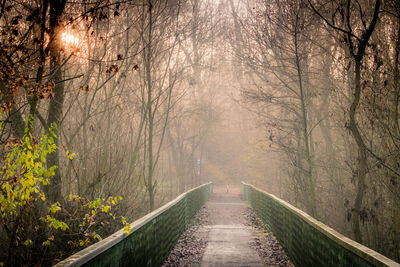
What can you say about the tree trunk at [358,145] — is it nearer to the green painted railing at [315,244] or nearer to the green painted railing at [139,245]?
the green painted railing at [315,244]

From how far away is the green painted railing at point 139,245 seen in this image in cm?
385

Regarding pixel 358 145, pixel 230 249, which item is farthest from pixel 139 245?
pixel 358 145

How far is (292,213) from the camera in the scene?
8203mm

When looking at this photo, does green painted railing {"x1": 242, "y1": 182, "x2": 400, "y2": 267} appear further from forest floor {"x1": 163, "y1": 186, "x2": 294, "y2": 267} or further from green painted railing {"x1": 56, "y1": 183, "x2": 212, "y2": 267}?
green painted railing {"x1": 56, "y1": 183, "x2": 212, "y2": 267}

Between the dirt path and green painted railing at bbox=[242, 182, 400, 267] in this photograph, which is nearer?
green painted railing at bbox=[242, 182, 400, 267]

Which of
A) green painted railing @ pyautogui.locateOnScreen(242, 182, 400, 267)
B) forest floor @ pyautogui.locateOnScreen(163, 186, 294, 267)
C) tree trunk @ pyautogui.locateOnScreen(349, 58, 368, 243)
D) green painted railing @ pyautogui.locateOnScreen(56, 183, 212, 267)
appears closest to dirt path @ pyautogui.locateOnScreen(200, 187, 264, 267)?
forest floor @ pyautogui.locateOnScreen(163, 186, 294, 267)

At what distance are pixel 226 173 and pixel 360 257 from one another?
177 feet

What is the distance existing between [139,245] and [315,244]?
8.81ft

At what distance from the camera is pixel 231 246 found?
9938mm

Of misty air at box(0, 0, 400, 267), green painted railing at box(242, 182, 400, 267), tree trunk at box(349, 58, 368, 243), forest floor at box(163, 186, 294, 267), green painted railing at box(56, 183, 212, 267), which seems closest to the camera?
green painted railing at box(56, 183, 212, 267)

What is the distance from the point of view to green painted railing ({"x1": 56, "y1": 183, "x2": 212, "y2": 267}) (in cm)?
385

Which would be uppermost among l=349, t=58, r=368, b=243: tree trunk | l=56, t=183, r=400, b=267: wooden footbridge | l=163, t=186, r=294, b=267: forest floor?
l=349, t=58, r=368, b=243: tree trunk

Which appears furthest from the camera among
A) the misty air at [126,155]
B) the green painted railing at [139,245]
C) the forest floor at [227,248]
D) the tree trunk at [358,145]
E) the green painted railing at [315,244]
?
the forest floor at [227,248]

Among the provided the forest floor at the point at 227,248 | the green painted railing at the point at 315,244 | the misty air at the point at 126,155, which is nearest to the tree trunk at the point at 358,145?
the misty air at the point at 126,155
